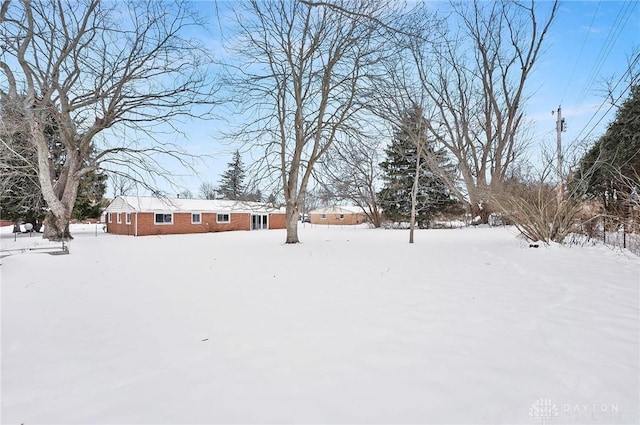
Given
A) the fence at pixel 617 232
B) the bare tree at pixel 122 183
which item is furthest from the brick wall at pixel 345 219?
the fence at pixel 617 232

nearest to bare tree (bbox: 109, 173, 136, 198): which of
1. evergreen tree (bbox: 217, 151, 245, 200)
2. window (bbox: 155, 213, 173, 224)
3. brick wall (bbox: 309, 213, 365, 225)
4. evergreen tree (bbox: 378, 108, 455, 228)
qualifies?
window (bbox: 155, 213, 173, 224)

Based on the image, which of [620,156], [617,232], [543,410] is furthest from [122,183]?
[620,156]

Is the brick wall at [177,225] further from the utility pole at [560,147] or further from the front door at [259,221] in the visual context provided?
the utility pole at [560,147]

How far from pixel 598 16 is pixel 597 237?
22.5ft

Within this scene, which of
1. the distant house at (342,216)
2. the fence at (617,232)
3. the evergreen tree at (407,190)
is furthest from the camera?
the distant house at (342,216)

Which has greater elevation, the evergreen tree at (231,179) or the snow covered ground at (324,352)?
the evergreen tree at (231,179)

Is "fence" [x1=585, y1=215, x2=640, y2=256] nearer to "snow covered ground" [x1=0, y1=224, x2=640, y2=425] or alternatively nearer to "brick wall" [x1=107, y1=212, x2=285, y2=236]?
"snow covered ground" [x1=0, y1=224, x2=640, y2=425]

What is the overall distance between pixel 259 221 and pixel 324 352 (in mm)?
27794

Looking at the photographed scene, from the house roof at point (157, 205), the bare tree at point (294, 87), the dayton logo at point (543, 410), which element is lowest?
the dayton logo at point (543, 410)

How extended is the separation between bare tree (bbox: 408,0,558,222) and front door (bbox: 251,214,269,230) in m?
17.3

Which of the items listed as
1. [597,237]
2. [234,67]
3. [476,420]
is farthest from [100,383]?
[597,237]

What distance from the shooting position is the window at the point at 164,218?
75.3ft

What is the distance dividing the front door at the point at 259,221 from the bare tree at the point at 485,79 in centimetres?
1726

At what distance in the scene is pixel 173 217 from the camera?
→ 23.8 metres
